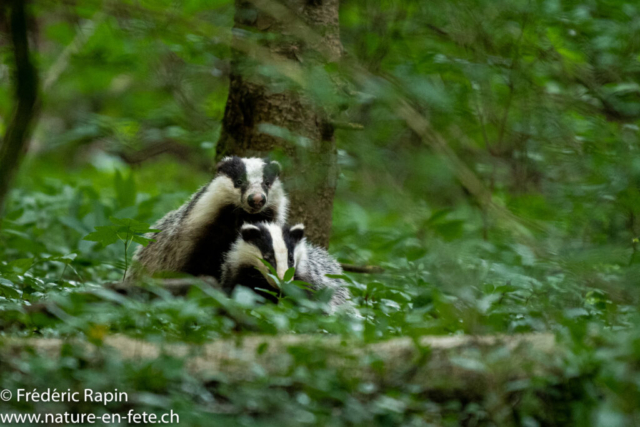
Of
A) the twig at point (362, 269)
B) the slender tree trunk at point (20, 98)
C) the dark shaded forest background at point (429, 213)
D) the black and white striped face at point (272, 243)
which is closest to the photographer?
the slender tree trunk at point (20, 98)

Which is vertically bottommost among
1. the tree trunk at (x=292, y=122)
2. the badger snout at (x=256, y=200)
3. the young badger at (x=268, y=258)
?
the young badger at (x=268, y=258)

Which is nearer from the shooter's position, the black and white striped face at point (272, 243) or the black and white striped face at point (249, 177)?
the black and white striped face at point (272, 243)

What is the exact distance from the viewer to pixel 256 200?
497 cm

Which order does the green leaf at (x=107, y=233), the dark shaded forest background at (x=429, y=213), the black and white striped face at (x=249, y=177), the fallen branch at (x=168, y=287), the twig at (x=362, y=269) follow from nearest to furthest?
1. the dark shaded forest background at (x=429, y=213)
2. the fallen branch at (x=168, y=287)
3. the green leaf at (x=107, y=233)
4. the black and white striped face at (x=249, y=177)
5. the twig at (x=362, y=269)

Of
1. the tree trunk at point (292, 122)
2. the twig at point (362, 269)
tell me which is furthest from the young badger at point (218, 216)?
the twig at point (362, 269)

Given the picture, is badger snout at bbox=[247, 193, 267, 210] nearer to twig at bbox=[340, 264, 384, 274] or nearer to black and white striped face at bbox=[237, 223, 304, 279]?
black and white striped face at bbox=[237, 223, 304, 279]

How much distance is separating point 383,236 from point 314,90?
435 centimetres

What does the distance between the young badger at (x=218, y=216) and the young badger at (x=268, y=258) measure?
278 mm

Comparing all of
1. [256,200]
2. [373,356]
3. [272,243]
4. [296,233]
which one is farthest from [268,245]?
[373,356]

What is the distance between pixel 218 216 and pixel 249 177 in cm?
44

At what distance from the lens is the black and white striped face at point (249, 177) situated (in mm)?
4953

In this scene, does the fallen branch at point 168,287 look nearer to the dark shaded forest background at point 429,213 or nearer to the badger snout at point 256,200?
the dark shaded forest background at point 429,213

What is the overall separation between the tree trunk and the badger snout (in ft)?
0.89

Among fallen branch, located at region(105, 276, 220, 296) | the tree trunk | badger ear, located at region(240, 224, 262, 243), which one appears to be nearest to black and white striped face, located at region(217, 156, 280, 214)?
the tree trunk
